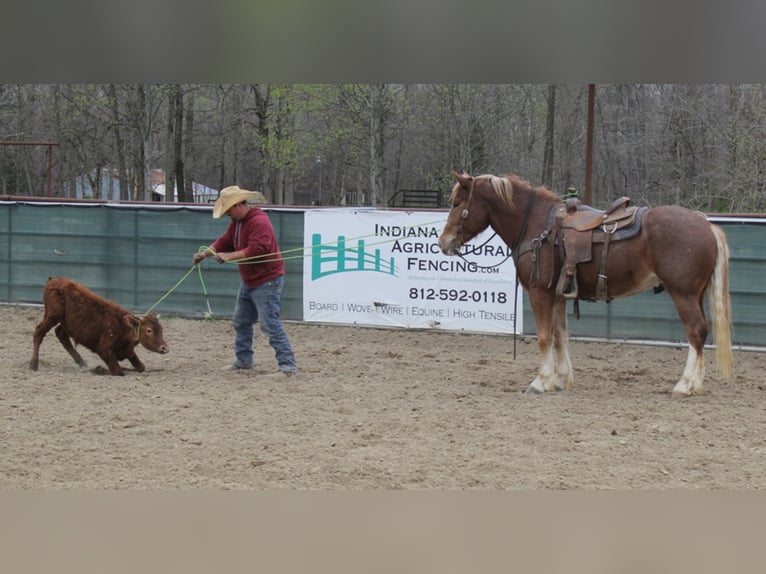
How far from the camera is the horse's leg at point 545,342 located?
26.5ft

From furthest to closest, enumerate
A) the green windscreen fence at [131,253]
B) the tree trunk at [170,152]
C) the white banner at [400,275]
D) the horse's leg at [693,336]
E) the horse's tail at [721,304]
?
the tree trunk at [170,152]
the green windscreen fence at [131,253]
the white banner at [400,275]
the horse's leg at [693,336]
the horse's tail at [721,304]

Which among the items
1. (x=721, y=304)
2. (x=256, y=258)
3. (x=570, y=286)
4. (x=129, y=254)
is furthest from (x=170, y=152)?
(x=721, y=304)

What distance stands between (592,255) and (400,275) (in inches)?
177

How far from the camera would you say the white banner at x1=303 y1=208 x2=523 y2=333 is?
460 inches

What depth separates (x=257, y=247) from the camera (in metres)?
8.38

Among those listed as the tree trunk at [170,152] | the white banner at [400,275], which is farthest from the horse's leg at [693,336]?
the tree trunk at [170,152]

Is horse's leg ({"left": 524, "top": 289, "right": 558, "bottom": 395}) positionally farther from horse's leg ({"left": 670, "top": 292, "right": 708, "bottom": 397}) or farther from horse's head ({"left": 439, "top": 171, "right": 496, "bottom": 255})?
horse's leg ({"left": 670, "top": 292, "right": 708, "bottom": 397})

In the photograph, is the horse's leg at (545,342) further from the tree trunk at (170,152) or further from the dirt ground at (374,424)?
the tree trunk at (170,152)

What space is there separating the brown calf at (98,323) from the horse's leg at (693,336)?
15.7 feet

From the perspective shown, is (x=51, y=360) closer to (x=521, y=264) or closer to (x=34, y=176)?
(x=521, y=264)

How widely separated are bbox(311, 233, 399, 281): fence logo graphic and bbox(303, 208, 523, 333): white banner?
0.05ft

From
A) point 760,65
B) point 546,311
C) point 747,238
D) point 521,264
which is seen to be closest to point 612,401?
point 546,311

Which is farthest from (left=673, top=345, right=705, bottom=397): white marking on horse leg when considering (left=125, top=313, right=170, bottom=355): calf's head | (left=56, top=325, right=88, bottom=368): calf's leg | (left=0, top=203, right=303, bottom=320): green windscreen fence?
(left=0, top=203, right=303, bottom=320): green windscreen fence

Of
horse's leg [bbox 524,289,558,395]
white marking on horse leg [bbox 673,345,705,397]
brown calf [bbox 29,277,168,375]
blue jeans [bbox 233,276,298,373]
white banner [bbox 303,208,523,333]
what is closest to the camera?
white marking on horse leg [bbox 673,345,705,397]
